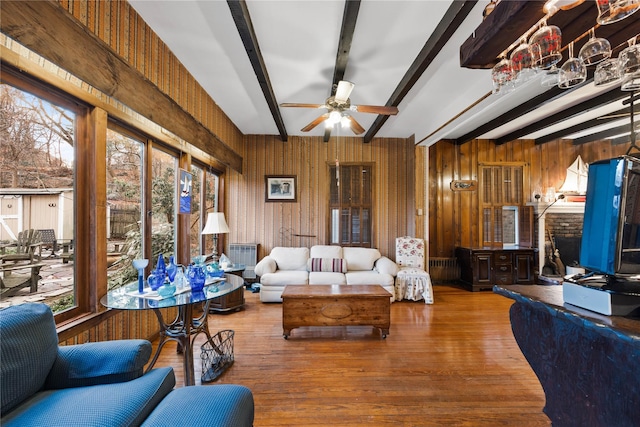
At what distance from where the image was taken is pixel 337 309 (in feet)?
9.89

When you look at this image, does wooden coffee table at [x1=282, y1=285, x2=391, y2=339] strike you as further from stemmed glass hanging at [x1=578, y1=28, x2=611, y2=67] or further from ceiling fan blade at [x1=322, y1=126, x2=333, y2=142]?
ceiling fan blade at [x1=322, y1=126, x2=333, y2=142]

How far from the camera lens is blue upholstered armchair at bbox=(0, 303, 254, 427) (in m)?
1.13

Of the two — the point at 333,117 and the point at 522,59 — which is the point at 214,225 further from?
the point at 522,59

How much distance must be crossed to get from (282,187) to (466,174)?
388cm

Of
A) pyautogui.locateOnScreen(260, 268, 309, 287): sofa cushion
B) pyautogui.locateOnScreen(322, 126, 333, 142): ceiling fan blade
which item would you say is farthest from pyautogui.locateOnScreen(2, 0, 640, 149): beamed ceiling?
pyautogui.locateOnScreen(260, 268, 309, 287): sofa cushion

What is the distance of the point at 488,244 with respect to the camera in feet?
18.1

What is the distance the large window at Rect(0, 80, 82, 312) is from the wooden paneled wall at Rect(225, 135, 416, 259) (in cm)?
341

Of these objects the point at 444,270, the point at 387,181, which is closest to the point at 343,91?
the point at 387,181

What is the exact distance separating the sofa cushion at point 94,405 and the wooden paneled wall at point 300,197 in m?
4.03

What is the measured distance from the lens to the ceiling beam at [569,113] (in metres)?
3.29

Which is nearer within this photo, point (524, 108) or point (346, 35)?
point (346, 35)

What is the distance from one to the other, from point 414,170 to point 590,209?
4156 mm

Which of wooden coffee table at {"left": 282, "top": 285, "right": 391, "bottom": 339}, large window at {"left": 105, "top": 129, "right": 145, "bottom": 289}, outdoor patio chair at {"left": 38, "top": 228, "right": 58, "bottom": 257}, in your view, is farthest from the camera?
wooden coffee table at {"left": 282, "top": 285, "right": 391, "bottom": 339}

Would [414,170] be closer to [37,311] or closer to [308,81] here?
[308,81]
